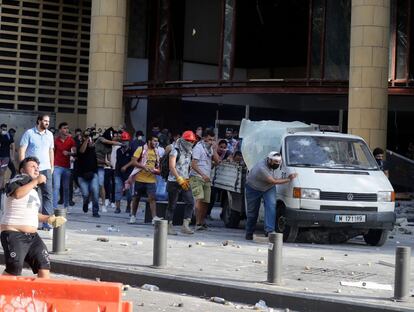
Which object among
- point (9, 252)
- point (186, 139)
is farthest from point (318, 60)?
point (9, 252)

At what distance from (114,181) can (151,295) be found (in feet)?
32.8

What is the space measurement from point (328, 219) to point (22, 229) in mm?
6873

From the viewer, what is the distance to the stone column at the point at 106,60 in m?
27.7

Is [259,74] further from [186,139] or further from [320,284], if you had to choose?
[320,284]

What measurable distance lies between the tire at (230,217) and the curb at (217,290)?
6.18m

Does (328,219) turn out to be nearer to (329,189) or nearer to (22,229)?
(329,189)

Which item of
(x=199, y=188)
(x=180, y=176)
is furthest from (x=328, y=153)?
(x=180, y=176)

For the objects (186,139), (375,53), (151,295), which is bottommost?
(151,295)

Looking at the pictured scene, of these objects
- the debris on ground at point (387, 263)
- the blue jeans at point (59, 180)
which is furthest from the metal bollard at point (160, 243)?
the blue jeans at point (59, 180)

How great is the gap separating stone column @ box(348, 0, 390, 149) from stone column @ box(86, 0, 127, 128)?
793 cm

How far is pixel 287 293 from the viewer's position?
31.1 ft

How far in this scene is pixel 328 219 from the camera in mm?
13953

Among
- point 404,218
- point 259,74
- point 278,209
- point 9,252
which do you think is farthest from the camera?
point 259,74

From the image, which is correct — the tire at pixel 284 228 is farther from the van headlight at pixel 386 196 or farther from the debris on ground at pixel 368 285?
the debris on ground at pixel 368 285
